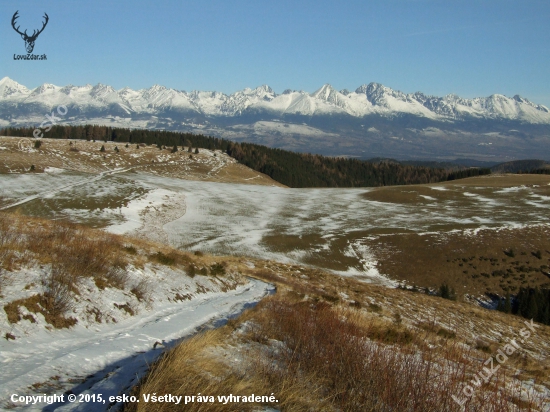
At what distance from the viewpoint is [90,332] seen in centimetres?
911

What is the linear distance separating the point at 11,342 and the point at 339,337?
6.55m

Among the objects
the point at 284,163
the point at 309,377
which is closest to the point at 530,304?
the point at 309,377

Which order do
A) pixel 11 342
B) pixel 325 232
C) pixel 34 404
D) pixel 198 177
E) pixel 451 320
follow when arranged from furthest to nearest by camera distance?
pixel 198 177 < pixel 325 232 < pixel 451 320 < pixel 11 342 < pixel 34 404

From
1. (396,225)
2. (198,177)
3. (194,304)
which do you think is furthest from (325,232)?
→ (198,177)

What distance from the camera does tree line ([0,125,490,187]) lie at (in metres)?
156

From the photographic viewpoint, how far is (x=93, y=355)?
743 centimetres

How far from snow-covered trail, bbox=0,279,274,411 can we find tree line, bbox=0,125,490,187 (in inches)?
5602

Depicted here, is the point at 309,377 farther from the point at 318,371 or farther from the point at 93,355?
the point at 93,355

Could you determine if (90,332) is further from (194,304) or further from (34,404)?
(194,304)

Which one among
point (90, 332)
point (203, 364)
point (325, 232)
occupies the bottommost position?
point (325, 232)

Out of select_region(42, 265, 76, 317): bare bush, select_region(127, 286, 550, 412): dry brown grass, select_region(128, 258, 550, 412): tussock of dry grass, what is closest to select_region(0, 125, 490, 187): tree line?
select_region(42, 265, 76, 317): bare bush

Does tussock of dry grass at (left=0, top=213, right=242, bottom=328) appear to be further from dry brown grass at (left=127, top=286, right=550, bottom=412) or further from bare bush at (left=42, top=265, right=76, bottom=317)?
dry brown grass at (left=127, top=286, right=550, bottom=412)

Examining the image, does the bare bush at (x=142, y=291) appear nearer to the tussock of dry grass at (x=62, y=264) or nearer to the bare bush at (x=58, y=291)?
the tussock of dry grass at (x=62, y=264)

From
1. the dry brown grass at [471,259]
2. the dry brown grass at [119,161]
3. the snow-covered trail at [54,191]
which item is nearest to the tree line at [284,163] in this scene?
the dry brown grass at [119,161]
